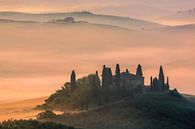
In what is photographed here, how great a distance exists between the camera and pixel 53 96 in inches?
5615

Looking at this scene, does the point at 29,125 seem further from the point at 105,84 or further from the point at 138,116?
the point at 105,84

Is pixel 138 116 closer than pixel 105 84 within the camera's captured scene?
Yes

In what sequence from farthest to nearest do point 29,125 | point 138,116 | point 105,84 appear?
point 105,84 < point 138,116 < point 29,125

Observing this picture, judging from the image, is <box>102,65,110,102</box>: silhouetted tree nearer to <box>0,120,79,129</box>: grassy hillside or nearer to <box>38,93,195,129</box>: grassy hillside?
<box>38,93,195,129</box>: grassy hillside

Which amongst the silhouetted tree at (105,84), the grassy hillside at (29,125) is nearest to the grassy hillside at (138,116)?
the silhouetted tree at (105,84)

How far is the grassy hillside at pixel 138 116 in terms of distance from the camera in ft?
362

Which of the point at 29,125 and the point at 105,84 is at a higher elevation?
the point at 105,84

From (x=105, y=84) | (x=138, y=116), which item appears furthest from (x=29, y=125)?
(x=105, y=84)

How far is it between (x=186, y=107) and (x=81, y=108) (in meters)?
21.0

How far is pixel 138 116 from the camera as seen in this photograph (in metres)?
116

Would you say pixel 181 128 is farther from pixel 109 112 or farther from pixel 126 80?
pixel 126 80

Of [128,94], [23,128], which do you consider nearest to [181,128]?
[128,94]

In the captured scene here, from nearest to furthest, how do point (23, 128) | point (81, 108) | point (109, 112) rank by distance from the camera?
point (23, 128) → point (109, 112) → point (81, 108)

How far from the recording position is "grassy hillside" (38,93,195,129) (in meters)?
110
